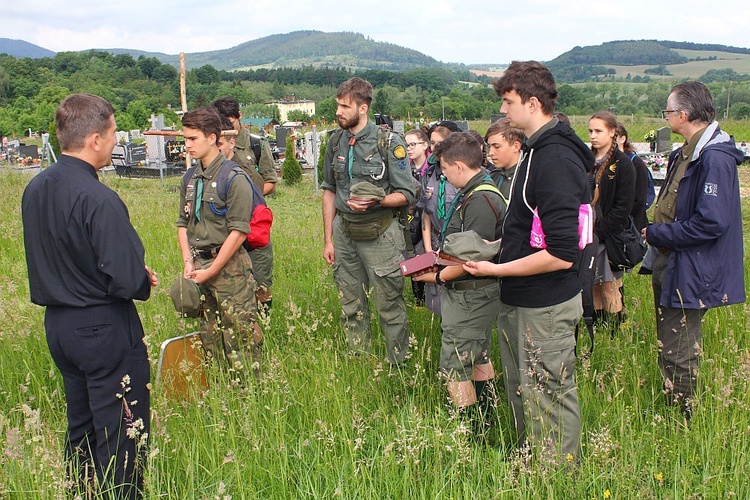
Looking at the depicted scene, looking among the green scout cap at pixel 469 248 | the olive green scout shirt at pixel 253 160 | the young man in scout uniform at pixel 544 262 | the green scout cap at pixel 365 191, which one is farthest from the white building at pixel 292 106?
the young man in scout uniform at pixel 544 262

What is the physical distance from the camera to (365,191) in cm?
410

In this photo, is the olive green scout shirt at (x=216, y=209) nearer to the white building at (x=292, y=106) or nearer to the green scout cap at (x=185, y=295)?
the green scout cap at (x=185, y=295)

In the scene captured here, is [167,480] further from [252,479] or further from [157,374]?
[157,374]

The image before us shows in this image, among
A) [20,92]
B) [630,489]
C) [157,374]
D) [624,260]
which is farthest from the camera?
[20,92]

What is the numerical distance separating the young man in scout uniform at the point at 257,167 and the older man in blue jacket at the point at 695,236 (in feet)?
10.1

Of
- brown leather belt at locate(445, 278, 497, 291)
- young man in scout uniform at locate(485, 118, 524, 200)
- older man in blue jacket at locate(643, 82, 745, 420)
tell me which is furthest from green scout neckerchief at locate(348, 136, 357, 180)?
older man in blue jacket at locate(643, 82, 745, 420)

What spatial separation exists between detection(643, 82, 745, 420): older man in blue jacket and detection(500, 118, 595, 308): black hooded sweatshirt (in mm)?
906

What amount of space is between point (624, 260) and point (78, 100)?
404 cm

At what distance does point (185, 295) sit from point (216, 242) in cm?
42

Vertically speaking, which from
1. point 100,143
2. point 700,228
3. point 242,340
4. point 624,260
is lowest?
point 242,340

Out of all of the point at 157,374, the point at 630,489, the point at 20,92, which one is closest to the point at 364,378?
the point at 157,374

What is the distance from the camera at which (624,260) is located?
4.82 meters

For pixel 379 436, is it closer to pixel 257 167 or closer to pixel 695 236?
pixel 695 236

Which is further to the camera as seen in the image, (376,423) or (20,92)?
(20,92)
